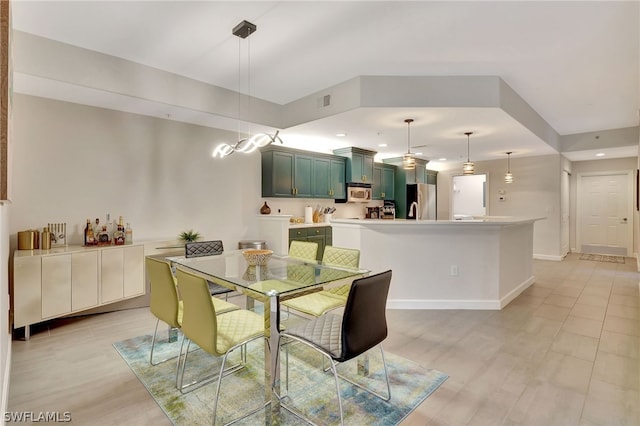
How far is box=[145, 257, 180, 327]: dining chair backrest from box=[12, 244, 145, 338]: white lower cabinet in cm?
144

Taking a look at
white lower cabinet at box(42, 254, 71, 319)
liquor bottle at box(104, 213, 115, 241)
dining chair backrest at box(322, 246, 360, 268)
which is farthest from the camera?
liquor bottle at box(104, 213, 115, 241)

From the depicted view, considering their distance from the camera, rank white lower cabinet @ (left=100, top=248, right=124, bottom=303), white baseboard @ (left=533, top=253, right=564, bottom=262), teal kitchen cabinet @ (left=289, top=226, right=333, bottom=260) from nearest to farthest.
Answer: white lower cabinet @ (left=100, top=248, right=124, bottom=303) < teal kitchen cabinet @ (left=289, top=226, right=333, bottom=260) < white baseboard @ (left=533, top=253, right=564, bottom=262)

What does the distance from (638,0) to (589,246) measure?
7.43m

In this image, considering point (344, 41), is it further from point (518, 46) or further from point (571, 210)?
point (571, 210)

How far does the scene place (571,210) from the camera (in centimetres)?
812

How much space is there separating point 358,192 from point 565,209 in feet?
16.9

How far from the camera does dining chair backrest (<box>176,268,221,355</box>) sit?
1759 mm

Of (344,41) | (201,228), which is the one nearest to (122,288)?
(201,228)

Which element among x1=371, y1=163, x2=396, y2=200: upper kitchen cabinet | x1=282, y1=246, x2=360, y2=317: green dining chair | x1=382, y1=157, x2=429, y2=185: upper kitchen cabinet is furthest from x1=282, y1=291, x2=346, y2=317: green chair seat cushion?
x1=382, y1=157, x2=429, y2=185: upper kitchen cabinet

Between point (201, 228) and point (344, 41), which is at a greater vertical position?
point (344, 41)

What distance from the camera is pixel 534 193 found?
7391mm

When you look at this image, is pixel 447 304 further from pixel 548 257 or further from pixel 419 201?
pixel 548 257

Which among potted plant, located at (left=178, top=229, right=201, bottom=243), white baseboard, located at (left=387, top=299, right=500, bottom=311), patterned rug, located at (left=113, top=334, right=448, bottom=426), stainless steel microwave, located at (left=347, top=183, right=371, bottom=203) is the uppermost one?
stainless steel microwave, located at (left=347, top=183, right=371, bottom=203)

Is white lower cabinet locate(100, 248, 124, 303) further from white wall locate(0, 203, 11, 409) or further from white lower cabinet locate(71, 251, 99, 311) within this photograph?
white wall locate(0, 203, 11, 409)
